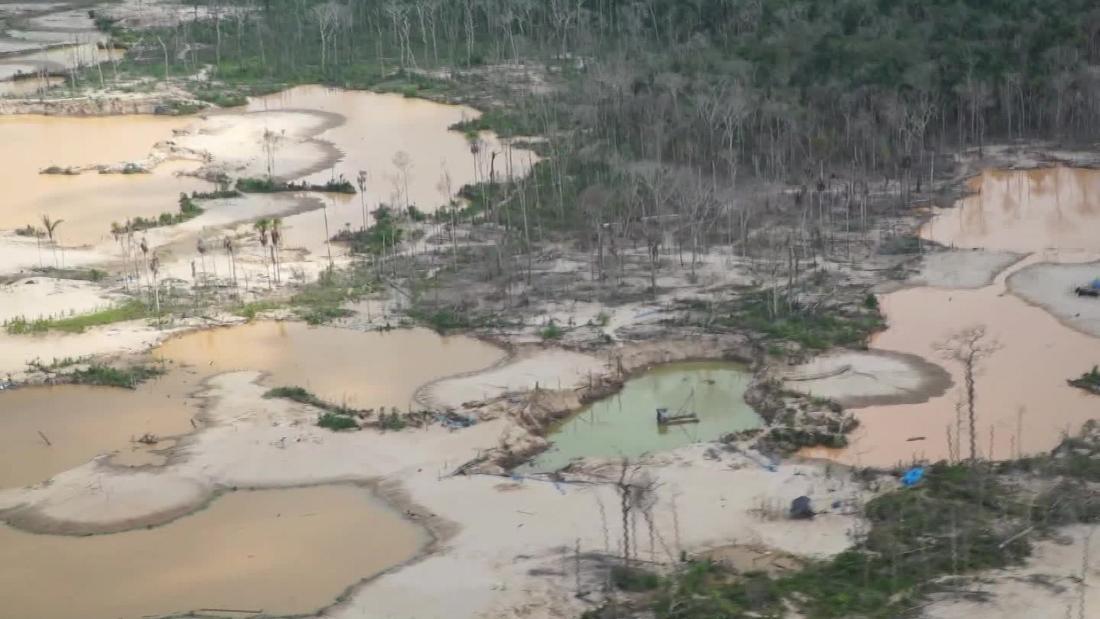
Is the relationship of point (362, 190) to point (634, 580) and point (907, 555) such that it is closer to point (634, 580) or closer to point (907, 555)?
point (634, 580)

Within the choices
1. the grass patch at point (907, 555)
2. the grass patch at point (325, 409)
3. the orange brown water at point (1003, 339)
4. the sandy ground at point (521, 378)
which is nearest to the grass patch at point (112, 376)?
the grass patch at point (325, 409)

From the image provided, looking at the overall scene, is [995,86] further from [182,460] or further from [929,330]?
[182,460]

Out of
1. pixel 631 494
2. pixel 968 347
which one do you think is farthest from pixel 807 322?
pixel 631 494

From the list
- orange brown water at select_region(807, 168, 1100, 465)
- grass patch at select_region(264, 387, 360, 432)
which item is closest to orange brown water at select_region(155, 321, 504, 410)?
grass patch at select_region(264, 387, 360, 432)

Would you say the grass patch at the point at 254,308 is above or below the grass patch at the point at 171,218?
below

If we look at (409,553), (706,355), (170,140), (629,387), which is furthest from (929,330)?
(170,140)

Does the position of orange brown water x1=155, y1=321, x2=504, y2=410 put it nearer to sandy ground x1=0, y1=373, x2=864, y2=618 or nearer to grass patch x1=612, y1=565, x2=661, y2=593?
sandy ground x1=0, y1=373, x2=864, y2=618

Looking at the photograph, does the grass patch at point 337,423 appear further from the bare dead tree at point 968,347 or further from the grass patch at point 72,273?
the bare dead tree at point 968,347
